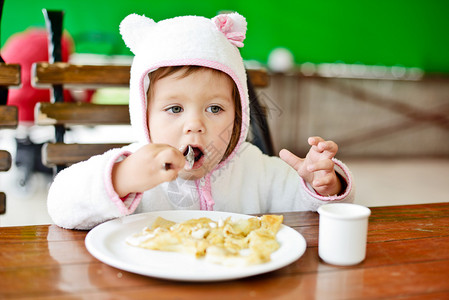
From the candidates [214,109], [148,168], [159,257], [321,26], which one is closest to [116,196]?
[148,168]

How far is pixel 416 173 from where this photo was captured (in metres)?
4.32

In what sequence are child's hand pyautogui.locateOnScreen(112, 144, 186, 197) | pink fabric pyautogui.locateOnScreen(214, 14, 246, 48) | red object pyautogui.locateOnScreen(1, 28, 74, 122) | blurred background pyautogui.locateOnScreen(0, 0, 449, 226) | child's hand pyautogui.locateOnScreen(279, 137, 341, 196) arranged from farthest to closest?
blurred background pyautogui.locateOnScreen(0, 0, 449, 226) < red object pyautogui.locateOnScreen(1, 28, 74, 122) < pink fabric pyautogui.locateOnScreen(214, 14, 246, 48) < child's hand pyautogui.locateOnScreen(279, 137, 341, 196) < child's hand pyautogui.locateOnScreen(112, 144, 186, 197)

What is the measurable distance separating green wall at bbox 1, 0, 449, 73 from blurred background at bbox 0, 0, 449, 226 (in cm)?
1

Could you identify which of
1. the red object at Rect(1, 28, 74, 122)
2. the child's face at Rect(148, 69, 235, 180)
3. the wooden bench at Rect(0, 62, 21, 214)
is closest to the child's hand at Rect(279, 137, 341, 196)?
the child's face at Rect(148, 69, 235, 180)

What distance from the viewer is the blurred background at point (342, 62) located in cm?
479

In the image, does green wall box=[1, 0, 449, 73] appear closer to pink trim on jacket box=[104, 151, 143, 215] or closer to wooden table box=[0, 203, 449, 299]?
pink trim on jacket box=[104, 151, 143, 215]

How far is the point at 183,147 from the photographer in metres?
1.03

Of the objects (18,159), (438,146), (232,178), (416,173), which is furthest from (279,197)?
(438,146)

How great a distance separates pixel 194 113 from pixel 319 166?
0.30 metres

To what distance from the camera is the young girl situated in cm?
89

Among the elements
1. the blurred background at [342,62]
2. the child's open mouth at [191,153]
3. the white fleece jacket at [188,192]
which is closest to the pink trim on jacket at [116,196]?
the white fleece jacket at [188,192]

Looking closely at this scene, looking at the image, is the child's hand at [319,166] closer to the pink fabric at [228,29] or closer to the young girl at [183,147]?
the young girl at [183,147]

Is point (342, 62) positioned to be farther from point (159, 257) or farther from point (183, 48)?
point (159, 257)

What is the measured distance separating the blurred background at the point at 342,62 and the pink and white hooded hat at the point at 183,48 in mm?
3190
